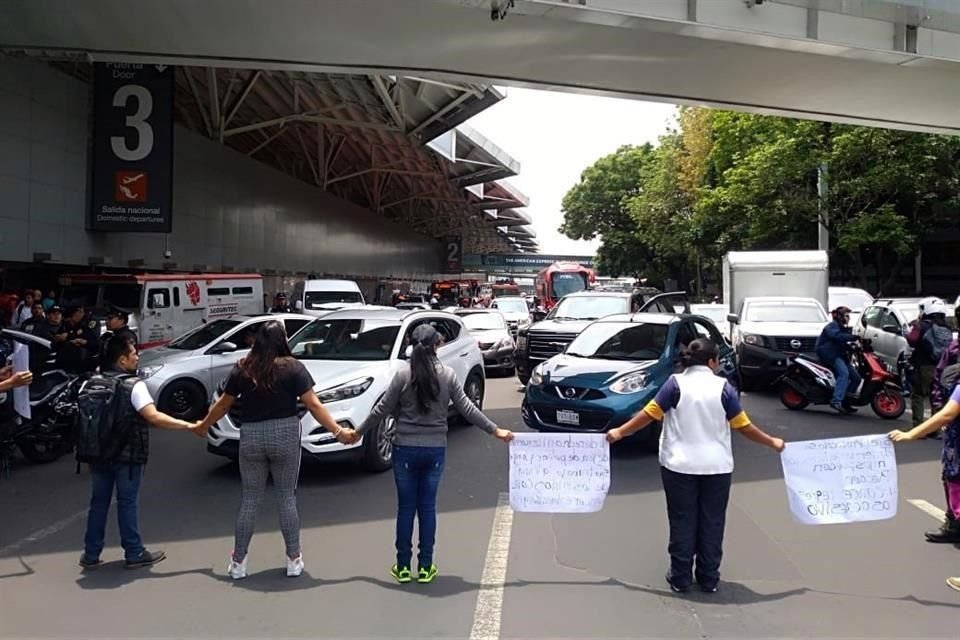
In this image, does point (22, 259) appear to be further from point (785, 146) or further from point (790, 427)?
point (785, 146)

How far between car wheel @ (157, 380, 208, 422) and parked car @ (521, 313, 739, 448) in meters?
4.88

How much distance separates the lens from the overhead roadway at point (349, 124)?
90.2ft

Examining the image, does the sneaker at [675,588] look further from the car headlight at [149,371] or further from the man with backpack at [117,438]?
the car headlight at [149,371]

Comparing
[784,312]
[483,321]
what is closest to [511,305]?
[483,321]

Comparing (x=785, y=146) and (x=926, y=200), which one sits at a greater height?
(x=785, y=146)

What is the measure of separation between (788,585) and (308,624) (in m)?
2.99

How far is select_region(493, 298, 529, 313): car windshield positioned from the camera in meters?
25.0

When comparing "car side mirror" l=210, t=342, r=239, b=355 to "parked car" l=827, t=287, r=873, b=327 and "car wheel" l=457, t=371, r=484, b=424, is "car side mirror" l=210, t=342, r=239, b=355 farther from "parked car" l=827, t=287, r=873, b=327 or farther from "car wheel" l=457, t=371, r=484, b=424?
"parked car" l=827, t=287, r=873, b=327

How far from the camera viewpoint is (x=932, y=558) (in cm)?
528

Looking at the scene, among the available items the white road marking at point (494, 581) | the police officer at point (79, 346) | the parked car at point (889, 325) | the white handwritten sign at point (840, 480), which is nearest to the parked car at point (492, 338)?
the police officer at point (79, 346)

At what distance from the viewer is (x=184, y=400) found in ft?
35.0

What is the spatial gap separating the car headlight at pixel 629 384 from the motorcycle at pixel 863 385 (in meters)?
4.37

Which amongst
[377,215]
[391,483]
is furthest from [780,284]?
[377,215]

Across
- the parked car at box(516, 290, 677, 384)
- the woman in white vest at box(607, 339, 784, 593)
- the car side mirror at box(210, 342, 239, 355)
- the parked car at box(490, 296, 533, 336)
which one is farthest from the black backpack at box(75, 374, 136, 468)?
the parked car at box(490, 296, 533, 336)
